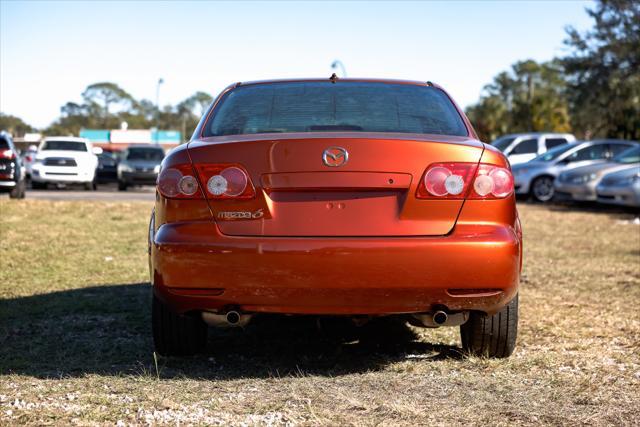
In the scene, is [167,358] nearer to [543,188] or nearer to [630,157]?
[630,157]

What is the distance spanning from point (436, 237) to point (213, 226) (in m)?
1.01

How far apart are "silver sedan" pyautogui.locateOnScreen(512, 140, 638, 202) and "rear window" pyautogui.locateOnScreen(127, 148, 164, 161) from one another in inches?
493

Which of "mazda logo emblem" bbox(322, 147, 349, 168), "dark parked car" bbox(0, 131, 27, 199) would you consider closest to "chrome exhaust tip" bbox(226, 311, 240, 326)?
"mazda logo emblem" bbox(322, 147, 349, 168)

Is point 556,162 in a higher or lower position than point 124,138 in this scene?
higher

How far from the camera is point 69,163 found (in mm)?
24109

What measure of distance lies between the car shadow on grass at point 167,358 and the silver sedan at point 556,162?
15581 mm

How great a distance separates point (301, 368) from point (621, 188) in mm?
12661

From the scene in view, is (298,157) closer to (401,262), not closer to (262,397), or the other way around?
(401,262)

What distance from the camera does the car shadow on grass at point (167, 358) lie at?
172 inches

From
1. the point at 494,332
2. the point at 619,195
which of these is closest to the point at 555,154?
the point at 619,195

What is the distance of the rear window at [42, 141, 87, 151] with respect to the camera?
25.4 m

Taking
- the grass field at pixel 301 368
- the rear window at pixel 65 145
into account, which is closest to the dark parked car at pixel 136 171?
the rear window at pixel 65 145

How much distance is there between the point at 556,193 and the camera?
18.9 meters

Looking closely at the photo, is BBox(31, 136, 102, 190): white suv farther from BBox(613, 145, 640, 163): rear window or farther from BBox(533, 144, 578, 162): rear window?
BBox(613, 145, 640, 163): rear window
